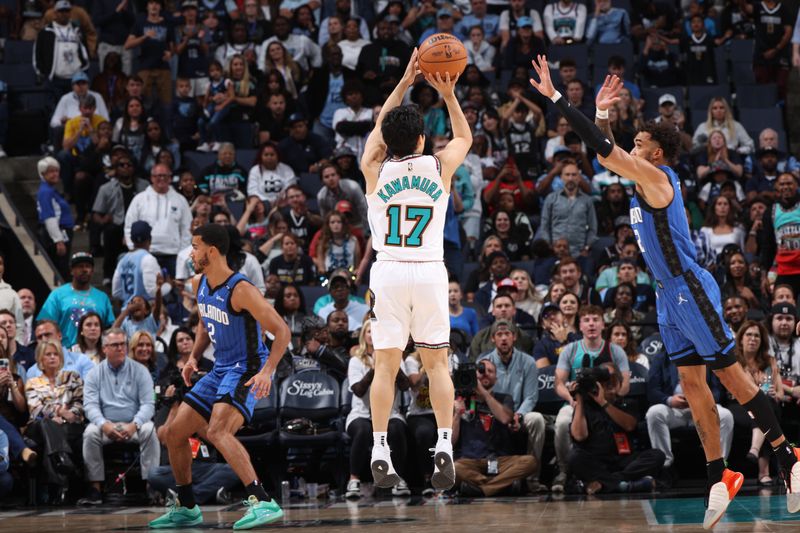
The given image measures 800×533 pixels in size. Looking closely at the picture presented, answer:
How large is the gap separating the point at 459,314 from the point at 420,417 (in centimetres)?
161

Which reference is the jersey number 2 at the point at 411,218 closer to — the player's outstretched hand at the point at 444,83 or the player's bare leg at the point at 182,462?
the player's outstretched hand at the point at 444,83

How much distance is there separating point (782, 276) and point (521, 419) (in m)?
3.86

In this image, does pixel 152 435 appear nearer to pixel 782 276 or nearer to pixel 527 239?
pixel 527 239

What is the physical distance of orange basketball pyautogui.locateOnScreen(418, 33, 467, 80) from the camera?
25.6ft

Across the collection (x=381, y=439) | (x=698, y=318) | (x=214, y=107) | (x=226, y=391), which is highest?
(x=214, y=107)

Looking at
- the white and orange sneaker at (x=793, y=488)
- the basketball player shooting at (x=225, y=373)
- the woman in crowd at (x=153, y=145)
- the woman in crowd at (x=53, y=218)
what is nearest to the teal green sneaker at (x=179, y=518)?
the basketball player shooting at (x=225, y=373)

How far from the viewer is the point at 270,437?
1225cm

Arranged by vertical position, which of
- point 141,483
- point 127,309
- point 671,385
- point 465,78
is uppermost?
point 465,78

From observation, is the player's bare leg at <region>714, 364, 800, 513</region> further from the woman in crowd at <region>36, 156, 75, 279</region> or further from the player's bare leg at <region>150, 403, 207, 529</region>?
the woman in crowd at <region>36, 156, 75, 279</region>

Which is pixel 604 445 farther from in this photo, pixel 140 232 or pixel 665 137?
pixel 140 232

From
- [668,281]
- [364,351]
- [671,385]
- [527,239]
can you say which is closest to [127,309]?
[364,351]

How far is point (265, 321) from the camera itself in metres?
8.52

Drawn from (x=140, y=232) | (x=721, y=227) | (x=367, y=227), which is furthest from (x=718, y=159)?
(x=140, y=232)

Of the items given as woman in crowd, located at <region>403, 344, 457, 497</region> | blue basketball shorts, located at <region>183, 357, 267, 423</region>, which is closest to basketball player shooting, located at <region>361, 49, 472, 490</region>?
blue basketball shorts, located at <region>183, 357, 267, 423</region>
